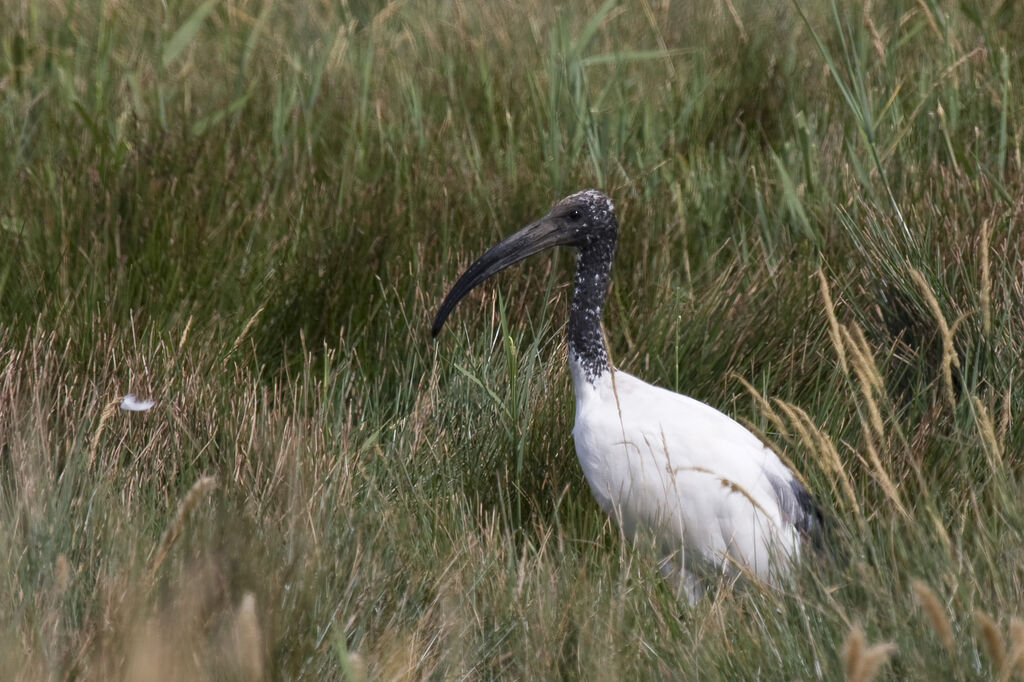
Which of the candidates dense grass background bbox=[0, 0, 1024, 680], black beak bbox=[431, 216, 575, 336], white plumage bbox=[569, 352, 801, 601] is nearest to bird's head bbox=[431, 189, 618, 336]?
black beak bbox=[431, 216, 575, 336]

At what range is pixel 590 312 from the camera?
316 cm

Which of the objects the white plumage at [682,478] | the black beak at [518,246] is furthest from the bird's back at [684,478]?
the black beak at [518,246]

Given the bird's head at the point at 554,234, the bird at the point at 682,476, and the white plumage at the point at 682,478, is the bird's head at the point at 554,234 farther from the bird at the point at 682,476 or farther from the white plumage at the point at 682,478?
the white plumage at the point at 682,478

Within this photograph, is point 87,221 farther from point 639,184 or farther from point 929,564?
point 929,564

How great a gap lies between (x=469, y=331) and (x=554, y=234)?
20.6 inches

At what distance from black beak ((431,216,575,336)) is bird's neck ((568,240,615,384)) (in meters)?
0.07

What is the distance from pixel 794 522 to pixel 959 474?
1.21 ft

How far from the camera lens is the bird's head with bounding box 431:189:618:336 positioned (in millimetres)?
3172

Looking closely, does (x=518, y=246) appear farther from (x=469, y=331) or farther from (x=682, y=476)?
(x=682, y=476)

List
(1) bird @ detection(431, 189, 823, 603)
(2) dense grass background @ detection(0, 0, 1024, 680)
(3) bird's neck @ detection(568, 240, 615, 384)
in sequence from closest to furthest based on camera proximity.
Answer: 1. (2) dense grass background @ detection(0, 0, 1024, 680)
2. (1) bird @ detection(431, 189, 823, 603)
3. (3) bird's neck @ detection(568, 240, 615, 384)

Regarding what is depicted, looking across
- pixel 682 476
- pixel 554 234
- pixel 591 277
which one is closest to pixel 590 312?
pixel 591 277

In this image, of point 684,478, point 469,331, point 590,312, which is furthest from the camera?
point 469,331

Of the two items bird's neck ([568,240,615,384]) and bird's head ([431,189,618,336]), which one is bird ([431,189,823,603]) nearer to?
bird's neck ([568,240,615,384])

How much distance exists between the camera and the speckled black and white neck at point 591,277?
3.12 metres
